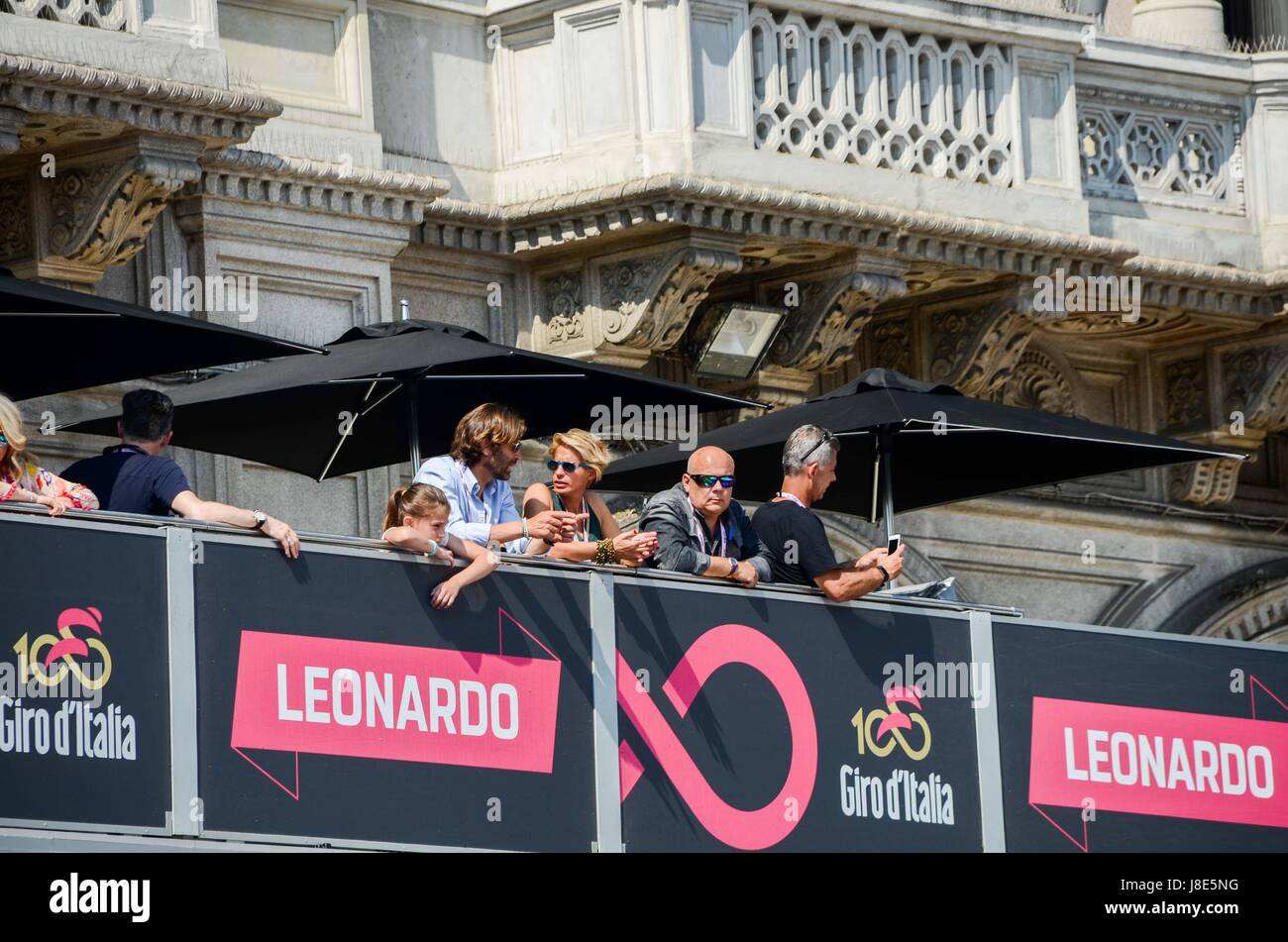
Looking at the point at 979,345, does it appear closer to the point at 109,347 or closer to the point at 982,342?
the point at 982,342

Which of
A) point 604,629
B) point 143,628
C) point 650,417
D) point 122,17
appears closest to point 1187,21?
point 650,417

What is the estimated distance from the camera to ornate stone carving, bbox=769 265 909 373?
17797mm

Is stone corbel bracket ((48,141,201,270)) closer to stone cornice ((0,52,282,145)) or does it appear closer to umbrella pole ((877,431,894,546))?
stone cornice ((0,52,282,145))

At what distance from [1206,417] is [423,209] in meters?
6.05

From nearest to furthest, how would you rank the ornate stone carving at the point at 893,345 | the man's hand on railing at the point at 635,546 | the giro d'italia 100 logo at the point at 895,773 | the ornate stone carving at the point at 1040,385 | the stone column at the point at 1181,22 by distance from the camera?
the man's hand on railing at the point at 635,546, the giro d'italia 100 logo at the point at 895,773, the ornate stone carving at the point at 893,345, the ornate stone carving at the point at 1040,385, the stone column at the point at 1181,22

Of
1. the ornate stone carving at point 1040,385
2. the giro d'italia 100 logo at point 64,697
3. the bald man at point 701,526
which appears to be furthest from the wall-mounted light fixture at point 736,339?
the giro d'italia 100 logo at point 64,697

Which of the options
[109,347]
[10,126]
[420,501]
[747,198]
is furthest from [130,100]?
[420,501]

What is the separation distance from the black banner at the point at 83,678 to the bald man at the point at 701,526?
2474mm

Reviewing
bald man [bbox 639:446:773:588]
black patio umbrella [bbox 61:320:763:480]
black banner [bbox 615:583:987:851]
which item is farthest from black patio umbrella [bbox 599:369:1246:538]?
bald man [bbox 639:446:773:588]

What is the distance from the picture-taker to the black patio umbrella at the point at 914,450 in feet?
46.9

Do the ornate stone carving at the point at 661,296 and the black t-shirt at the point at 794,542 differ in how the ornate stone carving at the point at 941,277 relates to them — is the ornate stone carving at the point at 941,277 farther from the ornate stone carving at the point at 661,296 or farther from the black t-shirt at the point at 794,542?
the black t-shirt at the point at 794,542

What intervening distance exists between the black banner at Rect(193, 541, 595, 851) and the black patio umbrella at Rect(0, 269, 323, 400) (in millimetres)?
1449

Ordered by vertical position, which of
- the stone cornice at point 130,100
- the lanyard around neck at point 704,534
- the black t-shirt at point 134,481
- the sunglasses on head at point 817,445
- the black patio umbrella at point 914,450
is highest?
the stone cornice at point 130,100
